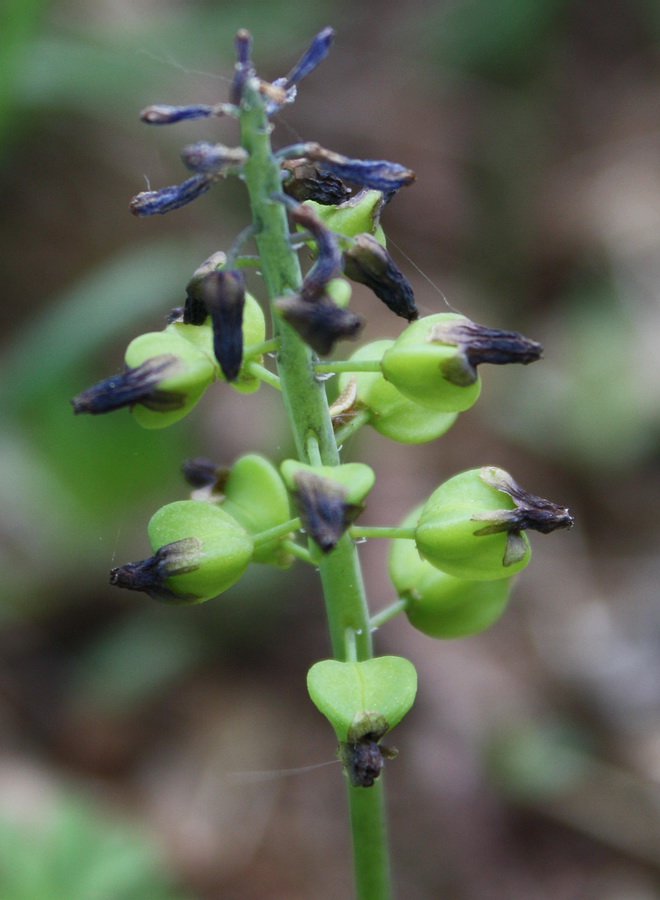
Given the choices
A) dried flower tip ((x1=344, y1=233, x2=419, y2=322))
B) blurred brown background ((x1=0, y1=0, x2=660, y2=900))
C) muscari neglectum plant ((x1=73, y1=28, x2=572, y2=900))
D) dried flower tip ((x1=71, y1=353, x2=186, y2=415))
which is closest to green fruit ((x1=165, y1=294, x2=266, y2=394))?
muscari neglectum plant ((x1=73, y1=28, x2=572, y2=900))

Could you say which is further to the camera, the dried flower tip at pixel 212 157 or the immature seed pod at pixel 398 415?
the immature seed pod at pixel 398 415

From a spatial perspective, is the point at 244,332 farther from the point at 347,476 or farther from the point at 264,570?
the point at 264,570

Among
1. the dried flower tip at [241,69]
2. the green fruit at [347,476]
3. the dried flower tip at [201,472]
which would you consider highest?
the dried flower tip at [241,69]

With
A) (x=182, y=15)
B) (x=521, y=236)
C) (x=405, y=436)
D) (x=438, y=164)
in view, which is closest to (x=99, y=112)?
(x=182, y=15)

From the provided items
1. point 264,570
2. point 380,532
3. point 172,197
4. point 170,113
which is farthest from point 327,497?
point 264,570

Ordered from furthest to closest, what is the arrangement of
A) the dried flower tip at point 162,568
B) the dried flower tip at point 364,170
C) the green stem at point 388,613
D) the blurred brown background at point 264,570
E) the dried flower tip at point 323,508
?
the blurred brown background at point 264,570 < the green stem at point 388,613 < the dried flower tip at point 162,568 < the dried flower tip at point 364,170 < the dried flower tip at point 323,508

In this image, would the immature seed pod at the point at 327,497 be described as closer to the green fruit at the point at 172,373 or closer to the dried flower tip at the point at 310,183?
the green fruit at the point at 172,373

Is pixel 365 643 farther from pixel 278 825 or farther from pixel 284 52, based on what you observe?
pixel 284 52

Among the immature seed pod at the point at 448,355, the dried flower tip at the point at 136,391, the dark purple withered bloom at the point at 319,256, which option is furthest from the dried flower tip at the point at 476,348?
the dried flower tip at the point at 136,391
